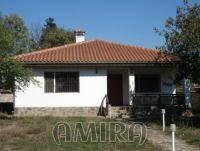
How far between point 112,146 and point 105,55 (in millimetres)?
13271

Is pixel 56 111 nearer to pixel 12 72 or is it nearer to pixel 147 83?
pixel 12 72

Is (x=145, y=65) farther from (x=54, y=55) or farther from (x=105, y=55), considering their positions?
(x=54, y=55)

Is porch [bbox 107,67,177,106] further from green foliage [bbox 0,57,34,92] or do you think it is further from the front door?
green foliage [bbox 0,57,34,92]

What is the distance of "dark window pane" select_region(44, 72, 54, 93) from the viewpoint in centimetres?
2373

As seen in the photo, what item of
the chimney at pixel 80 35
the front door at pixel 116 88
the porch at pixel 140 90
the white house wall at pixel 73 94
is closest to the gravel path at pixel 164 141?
the porch at pixel 140 90

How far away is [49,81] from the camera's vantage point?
78.1ft

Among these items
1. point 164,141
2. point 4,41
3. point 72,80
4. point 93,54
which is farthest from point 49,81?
point 164,141

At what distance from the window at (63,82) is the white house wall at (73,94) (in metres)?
0.26

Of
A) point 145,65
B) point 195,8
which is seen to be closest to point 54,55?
point 145,65

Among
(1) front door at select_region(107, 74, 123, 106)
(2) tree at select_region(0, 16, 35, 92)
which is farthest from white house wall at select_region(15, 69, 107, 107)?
(2) tree at select_region(0, 16, 35, 92)

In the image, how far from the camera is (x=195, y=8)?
18.7 metres

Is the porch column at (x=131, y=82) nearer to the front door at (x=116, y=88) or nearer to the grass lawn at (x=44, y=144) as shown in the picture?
the front door at (x=116, y=88)

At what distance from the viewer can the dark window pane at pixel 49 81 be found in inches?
934

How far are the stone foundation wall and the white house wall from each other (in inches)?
7.1
